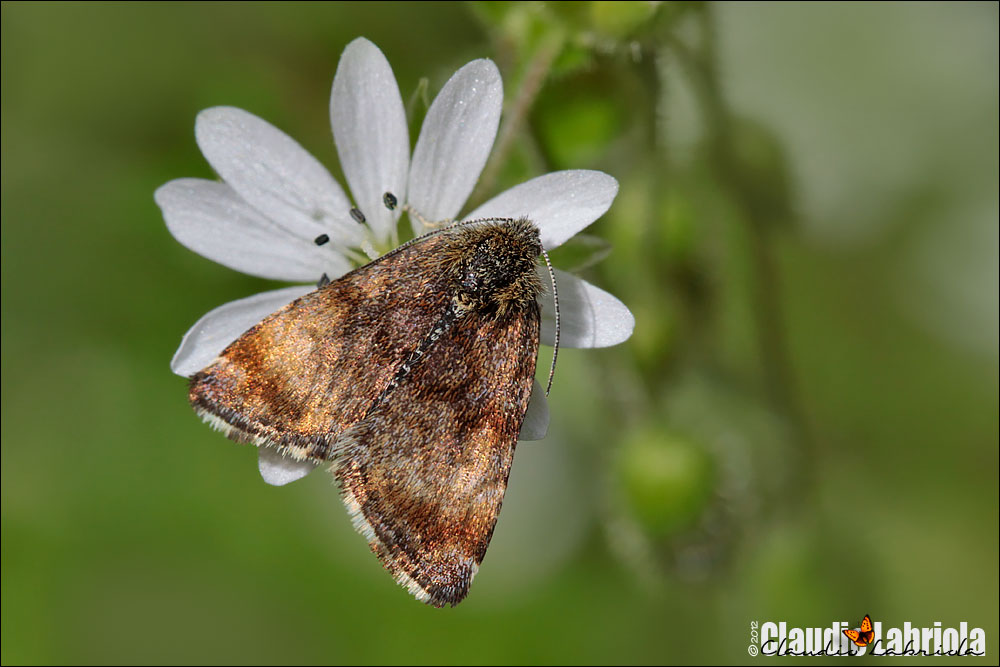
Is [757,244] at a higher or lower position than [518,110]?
lower

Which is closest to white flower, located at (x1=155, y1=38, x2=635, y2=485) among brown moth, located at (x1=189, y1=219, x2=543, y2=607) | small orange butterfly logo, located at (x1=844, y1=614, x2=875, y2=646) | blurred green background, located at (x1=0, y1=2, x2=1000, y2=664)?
brown moth, located at (x1=189, y1=219, x2=543, y2=607)

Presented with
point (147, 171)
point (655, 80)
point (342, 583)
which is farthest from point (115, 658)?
point (655, 80)

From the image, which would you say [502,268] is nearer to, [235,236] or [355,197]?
[355,197]

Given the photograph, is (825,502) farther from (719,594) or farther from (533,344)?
(533,344)

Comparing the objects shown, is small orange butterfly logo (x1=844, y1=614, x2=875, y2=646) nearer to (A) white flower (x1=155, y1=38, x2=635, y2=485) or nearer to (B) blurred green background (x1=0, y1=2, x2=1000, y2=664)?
(B) blurred green background (x1=0, y1=2, x2=1000, y2=664)

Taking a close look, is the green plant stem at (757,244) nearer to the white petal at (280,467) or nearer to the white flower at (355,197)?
the white flower at (355,197)

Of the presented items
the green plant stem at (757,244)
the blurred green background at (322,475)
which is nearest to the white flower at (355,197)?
the green plant stem at (757,244)

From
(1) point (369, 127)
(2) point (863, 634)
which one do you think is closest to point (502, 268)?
(1) point (369, 127)

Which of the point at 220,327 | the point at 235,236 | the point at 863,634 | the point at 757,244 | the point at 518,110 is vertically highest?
the point at 518,110
